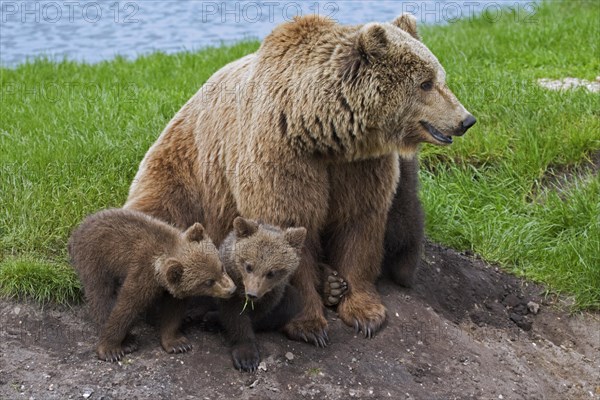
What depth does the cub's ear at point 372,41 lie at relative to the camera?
16.8 feet

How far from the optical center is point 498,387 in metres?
5.53

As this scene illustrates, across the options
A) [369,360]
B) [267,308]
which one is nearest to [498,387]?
[369,360]

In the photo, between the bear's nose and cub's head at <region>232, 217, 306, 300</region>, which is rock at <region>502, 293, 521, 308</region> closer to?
cub's head at <region>232, 217, 306, 300</region>

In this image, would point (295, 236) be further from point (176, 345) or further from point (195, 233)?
point (176, 345)

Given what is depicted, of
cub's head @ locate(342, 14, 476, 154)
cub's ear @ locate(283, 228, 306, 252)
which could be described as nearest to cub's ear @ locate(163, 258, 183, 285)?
cub's ear @ locate(283, 228, 306, 252)

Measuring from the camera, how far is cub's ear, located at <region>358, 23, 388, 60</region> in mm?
5117

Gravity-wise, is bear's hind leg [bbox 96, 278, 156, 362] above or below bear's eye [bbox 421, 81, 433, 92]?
below

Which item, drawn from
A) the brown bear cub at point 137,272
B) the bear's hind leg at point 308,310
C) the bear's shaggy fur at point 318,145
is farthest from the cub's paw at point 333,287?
the brown bear cub at point 137,272

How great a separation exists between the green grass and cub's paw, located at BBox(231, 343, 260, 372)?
43.8 inches

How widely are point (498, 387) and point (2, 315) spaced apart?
281 cm

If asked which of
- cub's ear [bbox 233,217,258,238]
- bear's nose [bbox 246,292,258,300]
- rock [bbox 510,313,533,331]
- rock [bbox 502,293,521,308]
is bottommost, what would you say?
rock [bbox 510,313,533,331]

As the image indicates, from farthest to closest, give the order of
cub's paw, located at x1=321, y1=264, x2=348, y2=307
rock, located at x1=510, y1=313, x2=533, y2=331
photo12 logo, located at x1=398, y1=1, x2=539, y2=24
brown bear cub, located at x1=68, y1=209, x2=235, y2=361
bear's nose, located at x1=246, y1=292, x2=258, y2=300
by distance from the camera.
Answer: photo12 logo, located at x1=398, y1=1, x2=539, y2=24 → rock, located at x1=510, y1=313, x2=533, y2=331 → cub's paw, located at x1=321, y1=264, x2=348, y2=307 → brown bear cub, located at x1=68, y1=209, x2=235, y2=361 → bear's nose, located at x1=246, y1=292, x2=258, y2=300

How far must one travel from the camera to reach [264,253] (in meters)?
5.00

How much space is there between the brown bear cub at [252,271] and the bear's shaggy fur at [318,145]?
0.26m
